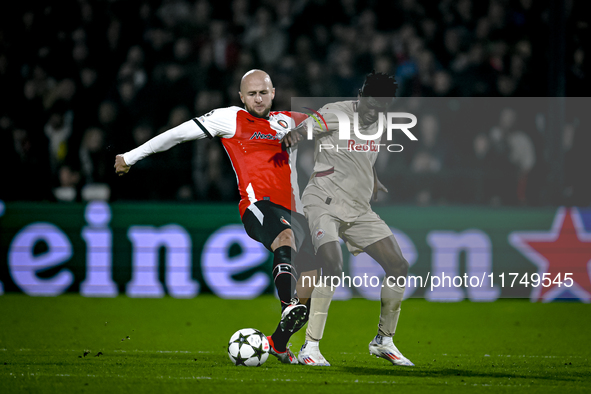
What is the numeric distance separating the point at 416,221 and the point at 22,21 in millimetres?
6252

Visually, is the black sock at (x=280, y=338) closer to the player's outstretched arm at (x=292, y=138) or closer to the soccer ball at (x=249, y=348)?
the soccer ball at (x=249, y=348)

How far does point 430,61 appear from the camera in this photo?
33.7 ft

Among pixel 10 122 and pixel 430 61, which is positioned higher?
pixel 430 61

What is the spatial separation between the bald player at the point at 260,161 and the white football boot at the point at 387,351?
0.61 meters

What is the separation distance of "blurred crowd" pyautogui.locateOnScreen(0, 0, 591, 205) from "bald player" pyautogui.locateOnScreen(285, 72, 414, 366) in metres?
3.39

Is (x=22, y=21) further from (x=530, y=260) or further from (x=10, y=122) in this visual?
(x=530, y=260)

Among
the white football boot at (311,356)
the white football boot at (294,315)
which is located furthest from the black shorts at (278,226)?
the white football boot at (311,356)

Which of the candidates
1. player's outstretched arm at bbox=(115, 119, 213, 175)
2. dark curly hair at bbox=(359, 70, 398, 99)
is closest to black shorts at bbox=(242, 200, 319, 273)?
player's outstretched arm at bbox=(115, 119, 213, 175)

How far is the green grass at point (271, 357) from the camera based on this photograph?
4.66 m

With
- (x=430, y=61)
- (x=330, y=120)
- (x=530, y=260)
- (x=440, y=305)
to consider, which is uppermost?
(x=430, y=61)

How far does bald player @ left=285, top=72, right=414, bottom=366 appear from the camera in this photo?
531 cm

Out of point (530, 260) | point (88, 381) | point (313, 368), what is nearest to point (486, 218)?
point (530, 260)

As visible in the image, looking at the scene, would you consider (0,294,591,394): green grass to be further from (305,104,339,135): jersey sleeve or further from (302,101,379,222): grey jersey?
(305,104,339,135): jersey sleeve

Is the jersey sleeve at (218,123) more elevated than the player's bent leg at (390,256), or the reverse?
the jersey sleeve at (218,123)
